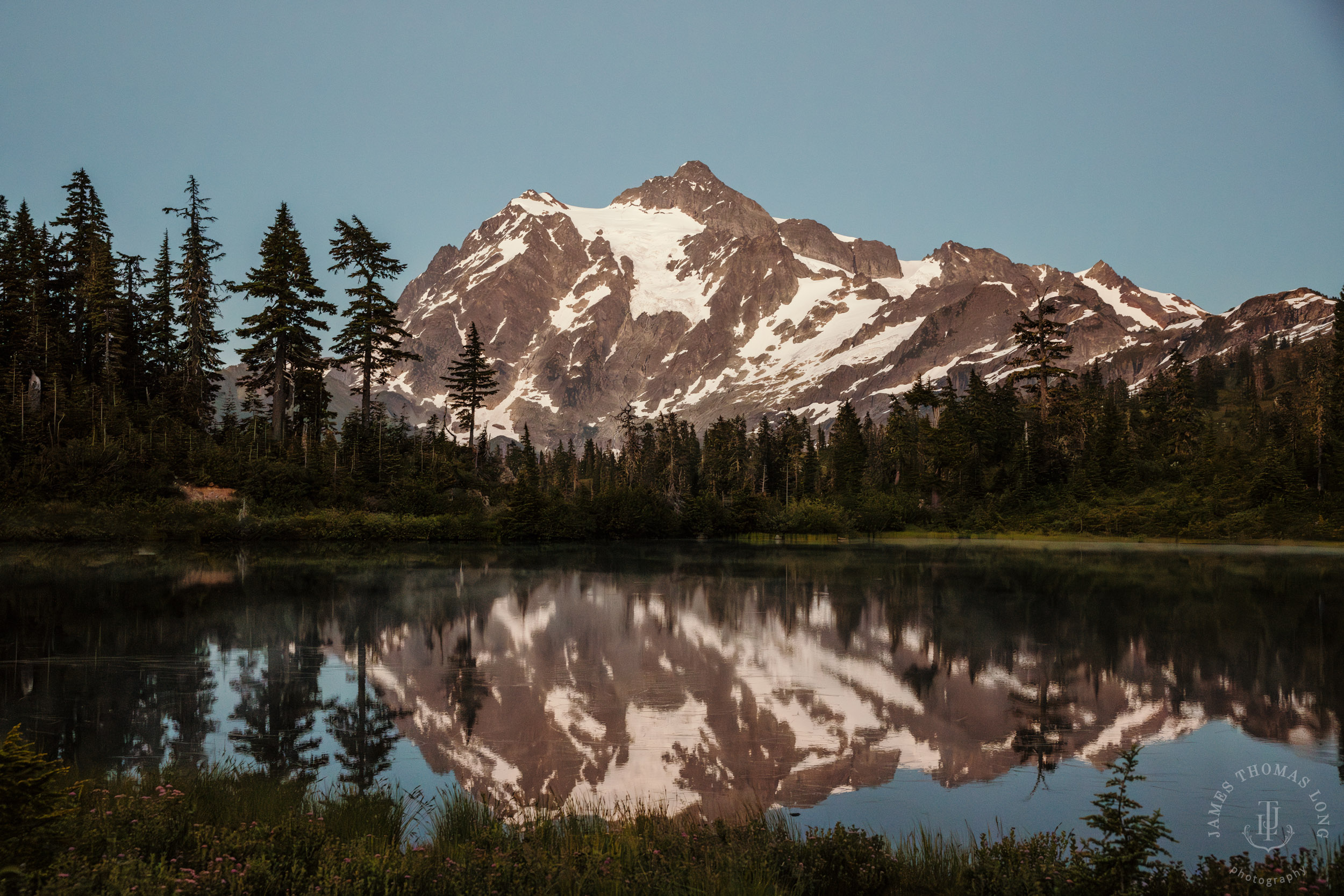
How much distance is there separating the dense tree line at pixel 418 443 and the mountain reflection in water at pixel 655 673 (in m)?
19.8

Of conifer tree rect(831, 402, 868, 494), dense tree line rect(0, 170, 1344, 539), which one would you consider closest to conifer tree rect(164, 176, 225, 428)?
dense tree line rect(0, 170, 1344, 539)

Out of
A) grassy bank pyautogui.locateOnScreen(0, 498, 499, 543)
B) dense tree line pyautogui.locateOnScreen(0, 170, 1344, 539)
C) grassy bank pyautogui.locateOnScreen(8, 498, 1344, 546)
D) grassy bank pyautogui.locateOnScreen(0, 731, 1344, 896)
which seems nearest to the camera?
grassy bank pyautogui.locateOnScreen(0, 731, 1344, 896)

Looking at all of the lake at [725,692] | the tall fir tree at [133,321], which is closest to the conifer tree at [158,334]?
the tall fir tree at [133,321]

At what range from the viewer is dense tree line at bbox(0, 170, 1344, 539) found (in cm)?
4841

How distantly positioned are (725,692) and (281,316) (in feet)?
159

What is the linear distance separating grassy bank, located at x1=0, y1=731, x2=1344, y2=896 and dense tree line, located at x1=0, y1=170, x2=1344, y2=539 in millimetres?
45002

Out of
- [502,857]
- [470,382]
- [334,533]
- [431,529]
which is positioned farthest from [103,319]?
[502,857]

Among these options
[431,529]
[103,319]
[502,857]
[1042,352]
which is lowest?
[502,857]

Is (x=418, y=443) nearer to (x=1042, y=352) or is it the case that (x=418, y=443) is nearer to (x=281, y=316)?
(x=281, y=316)

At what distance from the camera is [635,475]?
96.4 m

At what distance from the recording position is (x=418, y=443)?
61.5 metres

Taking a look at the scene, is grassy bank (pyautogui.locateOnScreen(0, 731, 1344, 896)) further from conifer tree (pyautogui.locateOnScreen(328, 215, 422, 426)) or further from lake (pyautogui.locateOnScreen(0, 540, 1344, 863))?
conifer tree (pyautogui.locateOnScreen(328, 215, 422, 426))

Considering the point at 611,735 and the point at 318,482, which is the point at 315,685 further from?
the point at 318,482

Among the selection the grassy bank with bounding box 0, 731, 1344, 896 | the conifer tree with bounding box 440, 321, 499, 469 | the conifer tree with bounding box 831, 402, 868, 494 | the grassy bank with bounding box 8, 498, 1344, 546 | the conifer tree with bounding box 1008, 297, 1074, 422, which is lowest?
the grassy bank with bounding box 0, 731, 1344, 896
